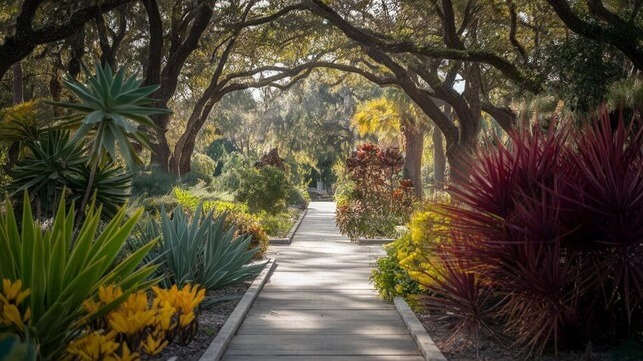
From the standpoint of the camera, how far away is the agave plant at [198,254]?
10602 millimetres

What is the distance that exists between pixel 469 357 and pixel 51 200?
6578 mm

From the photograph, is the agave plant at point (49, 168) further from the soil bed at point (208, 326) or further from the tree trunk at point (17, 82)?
the tree trunk at point (17, 82)

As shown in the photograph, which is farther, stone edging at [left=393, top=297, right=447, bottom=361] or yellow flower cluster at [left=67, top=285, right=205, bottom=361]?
stone edging at [left=393, top=297, right=447, bottom=361]

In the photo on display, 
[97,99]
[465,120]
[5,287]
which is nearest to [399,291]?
[97,99]

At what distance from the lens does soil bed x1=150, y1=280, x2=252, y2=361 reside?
7.60 metres

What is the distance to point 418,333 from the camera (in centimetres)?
854

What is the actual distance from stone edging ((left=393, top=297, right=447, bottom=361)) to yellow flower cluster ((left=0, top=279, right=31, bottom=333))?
3508 millimetres

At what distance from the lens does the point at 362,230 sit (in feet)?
79.0

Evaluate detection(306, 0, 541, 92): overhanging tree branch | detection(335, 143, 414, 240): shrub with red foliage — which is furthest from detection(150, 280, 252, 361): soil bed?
detection(335, 143, 414, 240): shrub with red foliage

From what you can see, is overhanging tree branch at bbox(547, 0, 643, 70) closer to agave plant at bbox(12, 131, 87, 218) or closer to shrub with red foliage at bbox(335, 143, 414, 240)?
agave plant at bbox(12, 131, 87, 218)

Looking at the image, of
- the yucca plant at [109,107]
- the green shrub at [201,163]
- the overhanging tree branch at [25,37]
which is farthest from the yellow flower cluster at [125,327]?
the green shrub at [201,163]

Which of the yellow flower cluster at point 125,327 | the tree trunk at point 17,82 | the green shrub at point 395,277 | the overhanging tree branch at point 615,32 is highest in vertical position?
the tree trunk at point 17,82

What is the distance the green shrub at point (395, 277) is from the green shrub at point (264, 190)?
53.7ft

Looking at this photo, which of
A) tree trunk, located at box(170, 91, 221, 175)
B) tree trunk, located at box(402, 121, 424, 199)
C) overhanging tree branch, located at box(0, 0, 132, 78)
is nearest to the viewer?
overhanging tree branch, located at box(0, 0, 132, 78)
